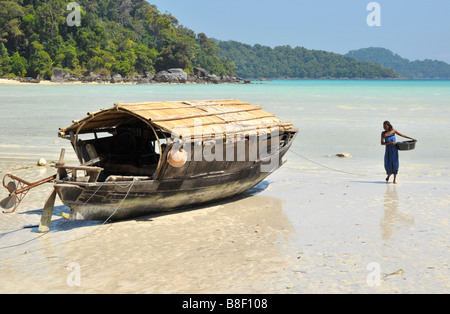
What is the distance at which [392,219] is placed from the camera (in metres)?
7.95

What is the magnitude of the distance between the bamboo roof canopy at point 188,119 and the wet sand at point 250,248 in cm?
125

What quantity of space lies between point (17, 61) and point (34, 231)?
241 feet

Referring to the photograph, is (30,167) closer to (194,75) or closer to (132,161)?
(132,161)

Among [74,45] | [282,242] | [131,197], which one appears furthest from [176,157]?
[74,45]

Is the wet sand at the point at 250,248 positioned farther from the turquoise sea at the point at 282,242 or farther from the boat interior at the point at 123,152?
the boat interior at the point at 123,152

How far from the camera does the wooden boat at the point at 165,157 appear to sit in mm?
7180

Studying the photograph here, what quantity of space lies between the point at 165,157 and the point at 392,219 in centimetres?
346

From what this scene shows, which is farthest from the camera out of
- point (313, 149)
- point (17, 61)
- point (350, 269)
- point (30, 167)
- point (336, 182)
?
point (17, 61)

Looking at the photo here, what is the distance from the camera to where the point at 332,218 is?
8.06 metres

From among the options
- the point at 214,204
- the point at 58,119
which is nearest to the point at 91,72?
the point at 58,119

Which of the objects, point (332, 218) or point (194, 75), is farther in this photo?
point (194, 75)

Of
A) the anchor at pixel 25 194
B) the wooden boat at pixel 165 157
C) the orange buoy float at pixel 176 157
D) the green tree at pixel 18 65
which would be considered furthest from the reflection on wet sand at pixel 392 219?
the green tree at pixel 18 65

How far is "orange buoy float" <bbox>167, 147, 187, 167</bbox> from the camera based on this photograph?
7180mm

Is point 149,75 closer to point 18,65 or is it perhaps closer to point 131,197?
point 18,65
